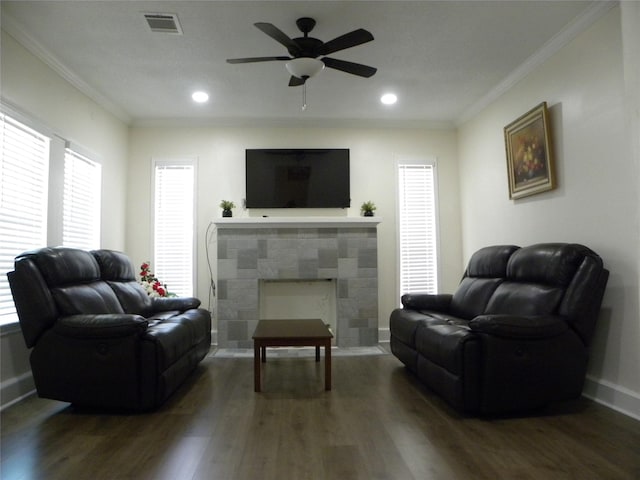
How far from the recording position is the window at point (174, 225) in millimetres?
5047

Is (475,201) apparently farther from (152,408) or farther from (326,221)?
(152,408)

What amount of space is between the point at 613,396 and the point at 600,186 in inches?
59.1

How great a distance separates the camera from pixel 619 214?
2.72m

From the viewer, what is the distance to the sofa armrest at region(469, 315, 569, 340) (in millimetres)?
2465

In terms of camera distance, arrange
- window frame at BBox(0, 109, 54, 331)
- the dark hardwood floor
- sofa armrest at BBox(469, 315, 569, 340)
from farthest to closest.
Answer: window frame at BBox(0, 109, 54, 331) < sofa armrest at BBox(469, 315, 569, 340) < the dark hardwood floor

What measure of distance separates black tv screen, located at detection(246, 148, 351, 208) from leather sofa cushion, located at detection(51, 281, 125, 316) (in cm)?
218

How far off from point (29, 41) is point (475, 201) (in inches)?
190

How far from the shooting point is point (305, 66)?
9.70ft

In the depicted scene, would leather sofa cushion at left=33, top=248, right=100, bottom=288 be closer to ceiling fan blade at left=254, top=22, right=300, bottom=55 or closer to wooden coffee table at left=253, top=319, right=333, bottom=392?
wooden coffee table at left=253, top=319, right=333, bottom=392

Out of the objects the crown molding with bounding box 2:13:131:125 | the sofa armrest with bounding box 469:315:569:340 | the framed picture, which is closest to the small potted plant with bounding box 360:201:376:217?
the framed picture

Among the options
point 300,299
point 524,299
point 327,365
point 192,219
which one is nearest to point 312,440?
point 327,365

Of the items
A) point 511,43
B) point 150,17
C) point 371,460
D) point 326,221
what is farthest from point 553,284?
point 150,17

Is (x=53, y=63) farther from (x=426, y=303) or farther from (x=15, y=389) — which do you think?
(x=426, y=303)

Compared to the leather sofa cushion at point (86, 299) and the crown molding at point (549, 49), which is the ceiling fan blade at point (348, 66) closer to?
the crown molding at point (549, 49)
